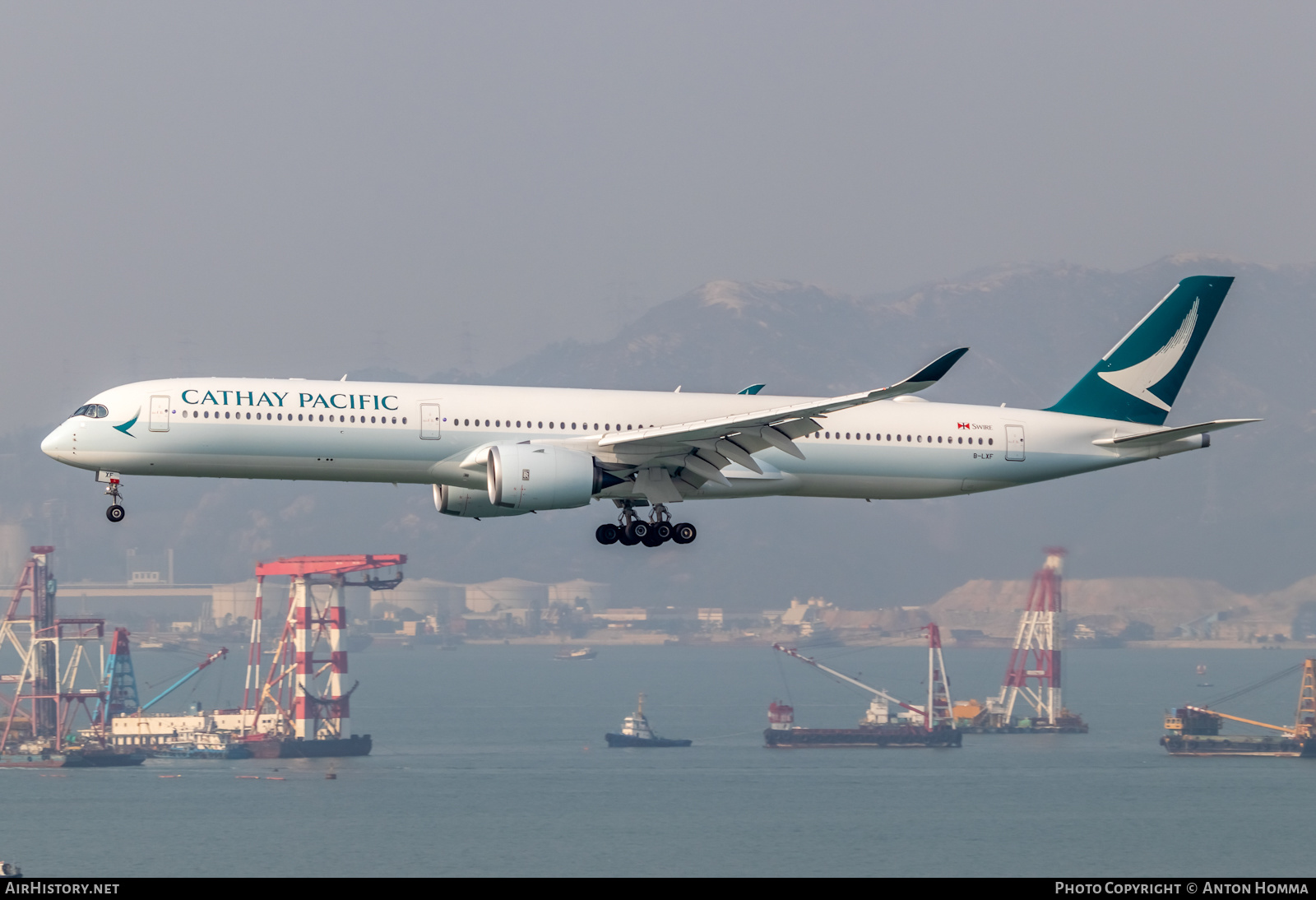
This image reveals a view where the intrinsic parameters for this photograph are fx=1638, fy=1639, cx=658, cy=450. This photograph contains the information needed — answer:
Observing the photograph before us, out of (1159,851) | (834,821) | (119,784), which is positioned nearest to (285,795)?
(119,784)

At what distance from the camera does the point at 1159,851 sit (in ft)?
439

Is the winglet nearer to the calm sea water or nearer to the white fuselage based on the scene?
the white fuselage

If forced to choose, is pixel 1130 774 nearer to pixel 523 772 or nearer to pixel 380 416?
pixel 523 772

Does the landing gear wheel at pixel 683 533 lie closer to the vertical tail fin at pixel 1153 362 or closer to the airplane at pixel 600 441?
the airplane at pixel 600 441

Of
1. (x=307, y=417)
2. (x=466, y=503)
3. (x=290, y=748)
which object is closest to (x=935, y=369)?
(x=466, y=503)

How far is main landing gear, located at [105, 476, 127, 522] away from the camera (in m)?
49.9

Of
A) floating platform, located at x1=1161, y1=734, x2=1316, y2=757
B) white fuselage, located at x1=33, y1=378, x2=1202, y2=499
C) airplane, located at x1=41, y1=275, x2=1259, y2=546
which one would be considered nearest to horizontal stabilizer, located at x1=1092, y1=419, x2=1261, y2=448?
airplane, located at x1=41, y1=275, x2=1259, y2=546

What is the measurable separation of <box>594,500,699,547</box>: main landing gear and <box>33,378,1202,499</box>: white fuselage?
1003 millimetres

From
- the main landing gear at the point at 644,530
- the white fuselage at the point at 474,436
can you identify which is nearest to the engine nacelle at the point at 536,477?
the white fuselage at the point at 474,436

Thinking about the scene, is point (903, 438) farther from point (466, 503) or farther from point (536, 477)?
point (466, 503)

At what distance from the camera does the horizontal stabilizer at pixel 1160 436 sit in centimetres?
5235

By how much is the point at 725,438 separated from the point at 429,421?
9007mm

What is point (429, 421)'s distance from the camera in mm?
49438
